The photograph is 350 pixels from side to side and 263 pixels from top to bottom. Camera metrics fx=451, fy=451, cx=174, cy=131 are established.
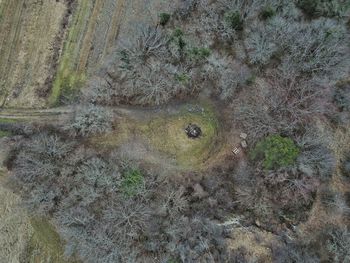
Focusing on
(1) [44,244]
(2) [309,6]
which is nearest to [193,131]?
(2) [309,6]

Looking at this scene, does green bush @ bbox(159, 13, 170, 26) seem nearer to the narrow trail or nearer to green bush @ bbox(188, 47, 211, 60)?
green bush @ bbox(188, 47, 211, 60)

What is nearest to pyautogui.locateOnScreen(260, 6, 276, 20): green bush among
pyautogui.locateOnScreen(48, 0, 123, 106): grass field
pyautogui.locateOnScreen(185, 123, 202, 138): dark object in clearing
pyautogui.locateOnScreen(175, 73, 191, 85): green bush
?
pyautogui.locateOnScreen(175, 73, 191, 85): green bush

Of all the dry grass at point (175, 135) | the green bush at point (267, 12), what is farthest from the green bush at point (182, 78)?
the green bush at point (267, 12)

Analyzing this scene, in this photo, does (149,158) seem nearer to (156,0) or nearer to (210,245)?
(210,245)

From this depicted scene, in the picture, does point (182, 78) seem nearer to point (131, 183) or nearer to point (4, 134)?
point (131, 183)

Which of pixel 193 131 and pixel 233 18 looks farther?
pixel 233 18
